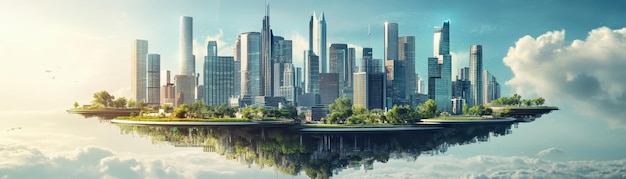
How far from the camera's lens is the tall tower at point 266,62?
142 feet

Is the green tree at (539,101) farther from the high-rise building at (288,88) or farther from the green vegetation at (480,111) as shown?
the high-rise building at (288,88)

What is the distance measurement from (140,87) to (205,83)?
19.5 ft

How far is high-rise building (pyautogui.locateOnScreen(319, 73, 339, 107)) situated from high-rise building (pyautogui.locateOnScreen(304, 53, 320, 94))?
110 centimetres

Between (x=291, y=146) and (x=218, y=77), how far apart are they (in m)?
24.2

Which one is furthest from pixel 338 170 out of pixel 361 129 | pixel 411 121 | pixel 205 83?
pixel 205 83

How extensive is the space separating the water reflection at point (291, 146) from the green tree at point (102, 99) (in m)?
6.80

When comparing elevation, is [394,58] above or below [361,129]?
above

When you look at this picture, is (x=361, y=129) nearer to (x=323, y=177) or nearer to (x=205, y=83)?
(x=323, y=177)

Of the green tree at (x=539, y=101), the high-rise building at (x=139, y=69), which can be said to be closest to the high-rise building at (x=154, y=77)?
the high-rise building at (x=139, y=69)

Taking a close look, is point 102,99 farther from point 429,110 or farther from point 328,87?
point 328,87

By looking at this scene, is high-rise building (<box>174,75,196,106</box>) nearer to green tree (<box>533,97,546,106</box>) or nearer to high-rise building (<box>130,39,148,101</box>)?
high-rise building (<box>130,39,148,101</box>)

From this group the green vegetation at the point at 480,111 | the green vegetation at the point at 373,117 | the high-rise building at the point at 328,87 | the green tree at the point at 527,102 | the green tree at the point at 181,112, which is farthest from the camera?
the high-rise building at the point at 328,87

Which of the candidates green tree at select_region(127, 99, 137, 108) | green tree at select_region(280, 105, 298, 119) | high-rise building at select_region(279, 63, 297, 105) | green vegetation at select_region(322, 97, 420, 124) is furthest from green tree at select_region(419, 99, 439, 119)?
high-rise building at select_region(279, 63, 297, 105)

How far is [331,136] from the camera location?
1867 centimetres
